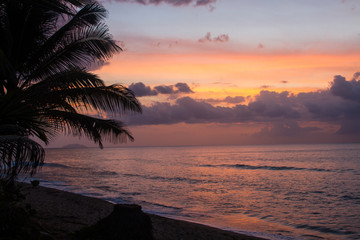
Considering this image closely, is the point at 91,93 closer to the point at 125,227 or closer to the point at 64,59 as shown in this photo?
the point at 64,59

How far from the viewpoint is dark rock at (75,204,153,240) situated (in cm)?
567

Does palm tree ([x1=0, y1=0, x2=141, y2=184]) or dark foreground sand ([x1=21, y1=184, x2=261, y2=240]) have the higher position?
palm tree ([x1=0, y1=0, x2=141, y2=184])

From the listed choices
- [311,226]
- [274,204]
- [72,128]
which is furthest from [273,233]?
[72,128]

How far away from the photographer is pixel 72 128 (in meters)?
8.77

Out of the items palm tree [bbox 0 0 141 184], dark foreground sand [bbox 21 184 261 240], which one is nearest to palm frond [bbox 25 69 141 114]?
palm tree [bbox 0 0 141 184]

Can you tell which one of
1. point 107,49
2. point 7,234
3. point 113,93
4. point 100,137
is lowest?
point 7,234

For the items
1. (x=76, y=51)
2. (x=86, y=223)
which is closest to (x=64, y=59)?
(x=76, y=51)

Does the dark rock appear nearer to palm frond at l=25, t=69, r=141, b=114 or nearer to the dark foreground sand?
the dark foreground sand

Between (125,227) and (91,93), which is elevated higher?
(91,93)

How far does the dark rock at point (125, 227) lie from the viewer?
18.6 ft

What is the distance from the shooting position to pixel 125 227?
18.6 ft

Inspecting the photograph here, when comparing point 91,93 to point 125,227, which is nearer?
point 125,227

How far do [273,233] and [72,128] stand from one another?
6.90 metres

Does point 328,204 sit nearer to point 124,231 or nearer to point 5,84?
point 124,231
